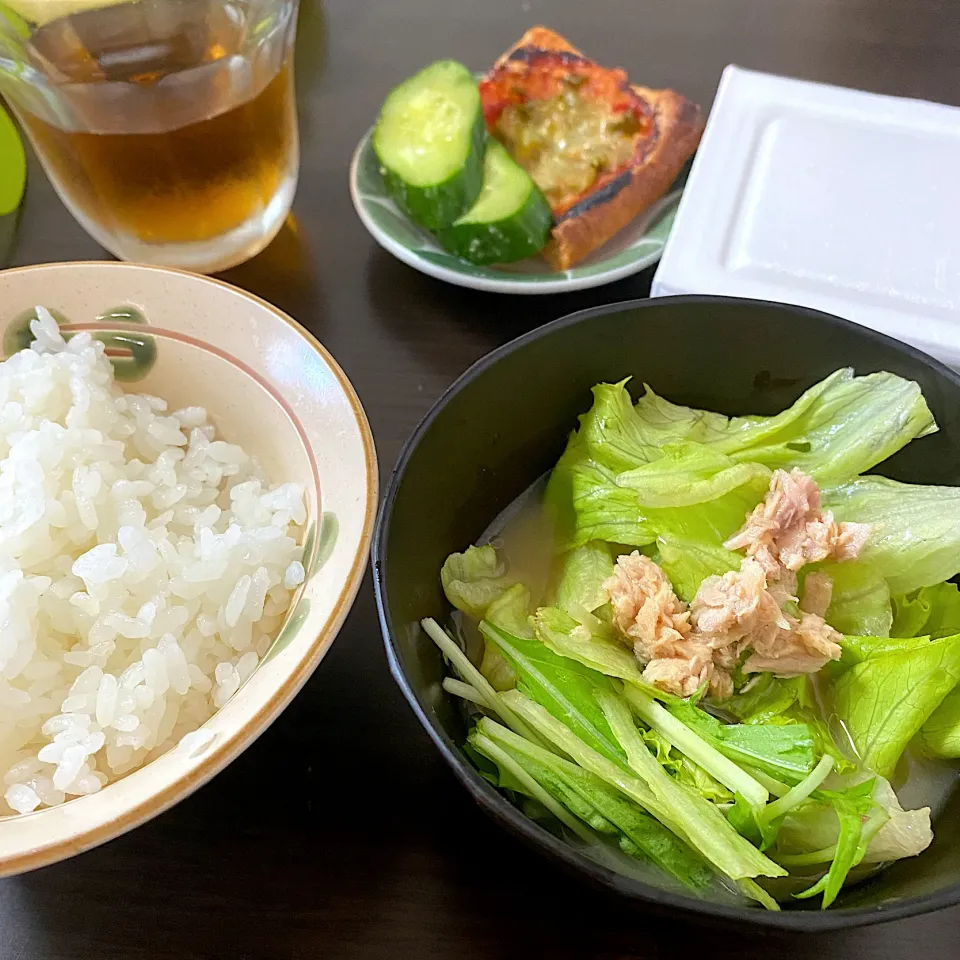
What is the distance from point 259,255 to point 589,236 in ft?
1.81

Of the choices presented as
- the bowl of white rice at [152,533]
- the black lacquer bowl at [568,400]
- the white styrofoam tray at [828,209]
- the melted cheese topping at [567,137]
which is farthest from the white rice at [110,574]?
the melted cheese topping at [567,137]

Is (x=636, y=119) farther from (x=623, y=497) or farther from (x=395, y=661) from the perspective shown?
(x=395, y=661)

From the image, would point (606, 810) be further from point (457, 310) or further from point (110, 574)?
point (457, 310)

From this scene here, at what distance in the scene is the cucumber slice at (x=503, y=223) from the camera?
4.55 ft

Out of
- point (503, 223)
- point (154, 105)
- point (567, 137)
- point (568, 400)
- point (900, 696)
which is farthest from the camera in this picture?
point (567, 137)

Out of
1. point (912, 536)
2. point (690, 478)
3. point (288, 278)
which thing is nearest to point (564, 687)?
point (690, 478)

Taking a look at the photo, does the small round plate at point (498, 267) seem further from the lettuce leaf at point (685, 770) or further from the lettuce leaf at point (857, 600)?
the lettuce leaf at point (685, 770)

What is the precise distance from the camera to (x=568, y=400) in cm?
104

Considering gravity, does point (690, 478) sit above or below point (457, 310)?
above

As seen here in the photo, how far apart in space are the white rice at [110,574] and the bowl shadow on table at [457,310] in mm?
448

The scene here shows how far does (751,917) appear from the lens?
61cm

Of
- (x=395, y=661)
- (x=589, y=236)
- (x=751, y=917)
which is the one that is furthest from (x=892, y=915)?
(x=589, y=236)

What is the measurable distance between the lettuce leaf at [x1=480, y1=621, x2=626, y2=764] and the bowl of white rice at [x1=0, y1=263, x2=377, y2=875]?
0.19m

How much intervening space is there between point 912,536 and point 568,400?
1.28 ft
